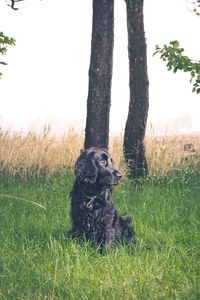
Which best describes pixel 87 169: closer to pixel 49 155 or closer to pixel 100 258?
pixel 100 258

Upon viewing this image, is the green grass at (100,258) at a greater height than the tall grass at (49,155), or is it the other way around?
the tall grass at (49,155)

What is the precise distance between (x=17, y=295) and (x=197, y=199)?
5.28 m

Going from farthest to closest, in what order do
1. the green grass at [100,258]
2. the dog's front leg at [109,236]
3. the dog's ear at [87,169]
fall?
the dog's front leg at [109,236], the dog's ear at [87,169], the green grass at [100,258]

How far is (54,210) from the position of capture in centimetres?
877

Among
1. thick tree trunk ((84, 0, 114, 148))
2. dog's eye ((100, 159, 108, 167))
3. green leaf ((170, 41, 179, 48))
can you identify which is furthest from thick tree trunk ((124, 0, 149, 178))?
dog's eye ((100, 159, 108, 167))

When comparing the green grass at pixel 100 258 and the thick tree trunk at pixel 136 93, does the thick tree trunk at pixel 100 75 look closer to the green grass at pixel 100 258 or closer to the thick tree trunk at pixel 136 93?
the thick tree trunk at pixel 136 93

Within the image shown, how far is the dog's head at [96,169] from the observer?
5.97 meters

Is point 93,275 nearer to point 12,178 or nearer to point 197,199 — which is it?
point 197,199

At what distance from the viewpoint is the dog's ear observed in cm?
596

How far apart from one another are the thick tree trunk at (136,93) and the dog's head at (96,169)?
5.86 m

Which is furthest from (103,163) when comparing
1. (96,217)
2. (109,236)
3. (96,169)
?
(109,236)

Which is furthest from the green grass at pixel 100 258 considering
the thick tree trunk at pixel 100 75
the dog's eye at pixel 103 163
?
the thick tree trunk at pixel 100 75

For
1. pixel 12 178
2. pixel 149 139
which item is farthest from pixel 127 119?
pixel 12 178

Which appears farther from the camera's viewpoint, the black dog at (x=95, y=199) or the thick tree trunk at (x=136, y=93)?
the thick tree trunk at (x=136, y=93)
